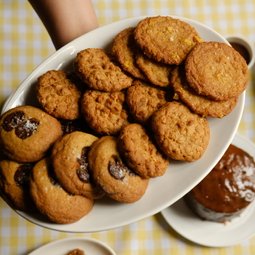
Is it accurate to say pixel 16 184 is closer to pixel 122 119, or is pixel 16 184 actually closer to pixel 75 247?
pixel 122 119

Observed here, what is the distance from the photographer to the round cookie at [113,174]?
2.63 ft

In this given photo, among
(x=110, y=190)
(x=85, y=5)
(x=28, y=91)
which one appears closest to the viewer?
(x=110, y=190)

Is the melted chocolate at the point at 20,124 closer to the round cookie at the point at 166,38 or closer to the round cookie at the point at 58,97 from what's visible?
the round cookie at the point at 58,97

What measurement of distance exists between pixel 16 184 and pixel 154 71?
1.08 feet

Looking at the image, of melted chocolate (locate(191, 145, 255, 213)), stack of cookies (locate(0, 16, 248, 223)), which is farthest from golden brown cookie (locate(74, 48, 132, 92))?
melted chocolate (locate(191, 145, 255, 213))

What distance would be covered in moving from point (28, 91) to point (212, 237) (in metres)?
0.65

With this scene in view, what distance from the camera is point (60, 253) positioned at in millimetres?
Answer: 1248

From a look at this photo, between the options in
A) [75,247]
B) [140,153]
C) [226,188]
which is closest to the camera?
[140,153]

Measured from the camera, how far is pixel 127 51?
849mm

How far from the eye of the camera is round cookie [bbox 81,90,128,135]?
84cm

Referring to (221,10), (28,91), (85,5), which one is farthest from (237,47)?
(28,91)

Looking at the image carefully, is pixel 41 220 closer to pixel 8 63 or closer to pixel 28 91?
pixel 28 91

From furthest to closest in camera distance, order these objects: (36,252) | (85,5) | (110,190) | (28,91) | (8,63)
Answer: (8,63), (36,252), (85,5), (28,91), (110,190)

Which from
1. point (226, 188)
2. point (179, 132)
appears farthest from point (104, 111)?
point (226, 188)
